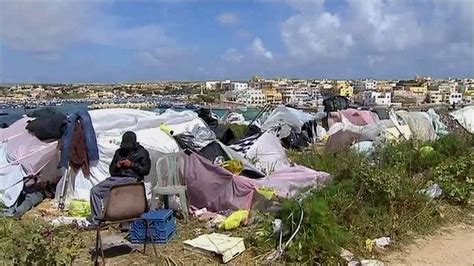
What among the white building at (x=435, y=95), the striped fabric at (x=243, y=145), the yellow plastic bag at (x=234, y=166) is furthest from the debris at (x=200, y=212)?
the white building at (x=435, y=95)

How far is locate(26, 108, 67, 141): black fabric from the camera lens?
7.16 metres

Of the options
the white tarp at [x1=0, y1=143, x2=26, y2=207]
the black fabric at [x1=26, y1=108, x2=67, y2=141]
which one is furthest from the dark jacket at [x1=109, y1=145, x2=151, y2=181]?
the black fabric at [x1=26, y1=108, x2=67, y2=141]

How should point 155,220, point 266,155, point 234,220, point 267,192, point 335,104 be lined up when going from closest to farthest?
1. point 155,220
2. point 234,220
3. point 267,192
4. point 266,155
5. point 335,104

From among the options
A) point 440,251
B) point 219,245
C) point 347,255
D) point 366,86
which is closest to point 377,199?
point 440,251

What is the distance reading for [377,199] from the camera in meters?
5.53

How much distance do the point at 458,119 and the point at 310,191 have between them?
23.0ft

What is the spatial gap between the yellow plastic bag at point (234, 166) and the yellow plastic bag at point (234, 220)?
0.99 metres

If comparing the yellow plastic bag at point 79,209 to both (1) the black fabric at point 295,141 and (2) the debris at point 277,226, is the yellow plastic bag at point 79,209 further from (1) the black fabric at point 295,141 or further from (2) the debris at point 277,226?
(1) the black fabric at point 295,141

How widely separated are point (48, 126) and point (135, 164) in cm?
219

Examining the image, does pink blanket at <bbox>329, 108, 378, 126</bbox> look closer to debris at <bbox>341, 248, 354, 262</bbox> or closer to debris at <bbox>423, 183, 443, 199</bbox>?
debris at <bbox>423, 183, 443, 199</bbox>

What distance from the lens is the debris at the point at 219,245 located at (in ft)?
14.8

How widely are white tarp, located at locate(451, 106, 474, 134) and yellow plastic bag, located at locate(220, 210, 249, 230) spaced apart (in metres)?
6.84

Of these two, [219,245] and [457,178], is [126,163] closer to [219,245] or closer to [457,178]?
[219,245]

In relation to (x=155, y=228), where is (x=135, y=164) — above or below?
above
